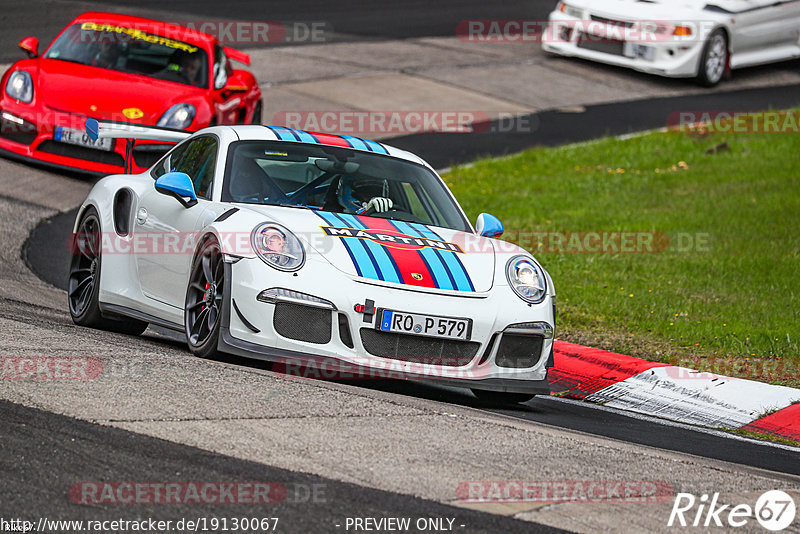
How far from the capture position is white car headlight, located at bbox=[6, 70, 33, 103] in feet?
40.5

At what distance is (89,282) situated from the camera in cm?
815

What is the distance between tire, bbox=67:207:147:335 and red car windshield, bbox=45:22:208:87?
4.91 m

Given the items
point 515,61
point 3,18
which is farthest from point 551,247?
point 3,18

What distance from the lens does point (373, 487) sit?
459 centimetres

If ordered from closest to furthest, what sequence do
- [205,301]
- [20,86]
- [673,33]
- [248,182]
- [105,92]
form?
[205,301] < [248,182] < [105,92] < [20,86] < [673,33]

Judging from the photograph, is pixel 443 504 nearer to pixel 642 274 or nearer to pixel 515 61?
pixel 642 274

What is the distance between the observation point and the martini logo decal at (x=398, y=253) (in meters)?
6.44

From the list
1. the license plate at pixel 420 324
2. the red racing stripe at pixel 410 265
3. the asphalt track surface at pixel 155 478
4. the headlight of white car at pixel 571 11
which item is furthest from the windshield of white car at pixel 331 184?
the headlight of white car at pixel 571 11

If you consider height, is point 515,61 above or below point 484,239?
below

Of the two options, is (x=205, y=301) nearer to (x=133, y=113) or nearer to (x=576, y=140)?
(x=133, y=113)

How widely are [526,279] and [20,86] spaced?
7.34 metres

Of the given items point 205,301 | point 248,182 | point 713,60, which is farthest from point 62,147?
point 713,60

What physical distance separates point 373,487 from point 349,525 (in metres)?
0.40

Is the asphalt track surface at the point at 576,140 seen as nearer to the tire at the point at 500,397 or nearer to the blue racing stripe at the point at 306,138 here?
the tire at the point at 500,397
